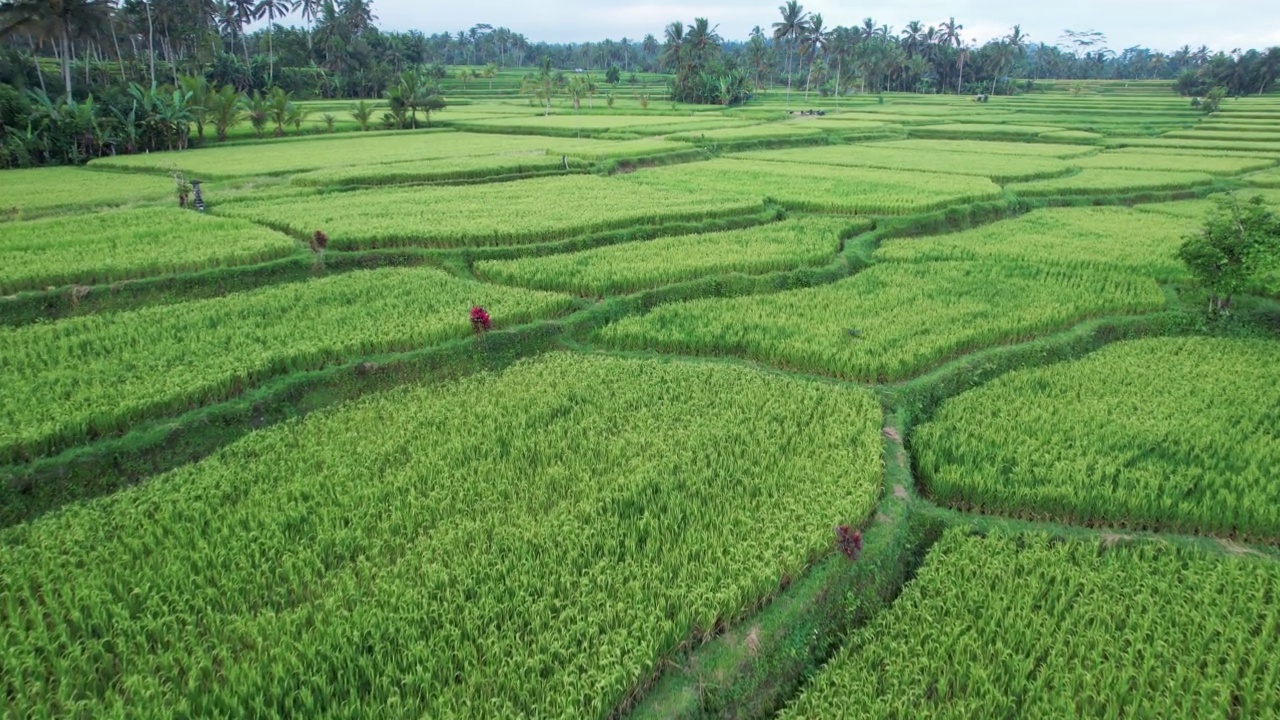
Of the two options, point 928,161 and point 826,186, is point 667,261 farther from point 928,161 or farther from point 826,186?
point 928,161

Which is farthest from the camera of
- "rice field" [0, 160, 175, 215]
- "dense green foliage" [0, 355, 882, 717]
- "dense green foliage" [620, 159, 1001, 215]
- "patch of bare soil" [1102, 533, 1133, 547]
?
"dense green foliage" [620, 159, 1001, 215]

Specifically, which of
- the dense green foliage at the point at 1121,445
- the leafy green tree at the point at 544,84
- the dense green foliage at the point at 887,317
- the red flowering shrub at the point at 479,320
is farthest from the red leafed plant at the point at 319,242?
the leafy green tree at the point at 544,84

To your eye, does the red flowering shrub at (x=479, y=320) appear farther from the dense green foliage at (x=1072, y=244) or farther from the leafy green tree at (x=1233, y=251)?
the leafy green tree at (x=1233, y=251)

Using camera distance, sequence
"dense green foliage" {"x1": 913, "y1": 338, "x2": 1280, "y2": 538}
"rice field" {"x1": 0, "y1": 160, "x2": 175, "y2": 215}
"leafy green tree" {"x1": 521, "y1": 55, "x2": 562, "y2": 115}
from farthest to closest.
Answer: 1. "leafy green tree" {"x1": 521, "y1": 55, "x2": 562, "y2": 115}
2. "rice field" {"x1": 0, "y1": 160, "x2": 175, "y2": 215}
3. "dense green foliage" {"x1": 913, "y1": 338, "x2": 1280, "y2": 538}

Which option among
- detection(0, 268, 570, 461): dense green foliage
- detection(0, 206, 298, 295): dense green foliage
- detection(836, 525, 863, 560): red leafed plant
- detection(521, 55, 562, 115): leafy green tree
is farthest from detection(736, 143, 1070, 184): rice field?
detection(521, 55, 562, 115): leafy green tree

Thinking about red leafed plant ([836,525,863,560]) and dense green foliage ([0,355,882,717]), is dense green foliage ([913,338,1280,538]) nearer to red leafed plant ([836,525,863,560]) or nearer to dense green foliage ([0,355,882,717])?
dense green foliage ([0,355,882,717])

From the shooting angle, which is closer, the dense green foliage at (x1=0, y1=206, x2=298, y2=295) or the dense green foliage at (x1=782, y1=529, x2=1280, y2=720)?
the dense green foliage at (x1=782, y1=529, x2=1280, y2=720)

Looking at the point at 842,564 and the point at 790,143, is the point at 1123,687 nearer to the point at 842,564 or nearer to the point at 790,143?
the point at 842,564
